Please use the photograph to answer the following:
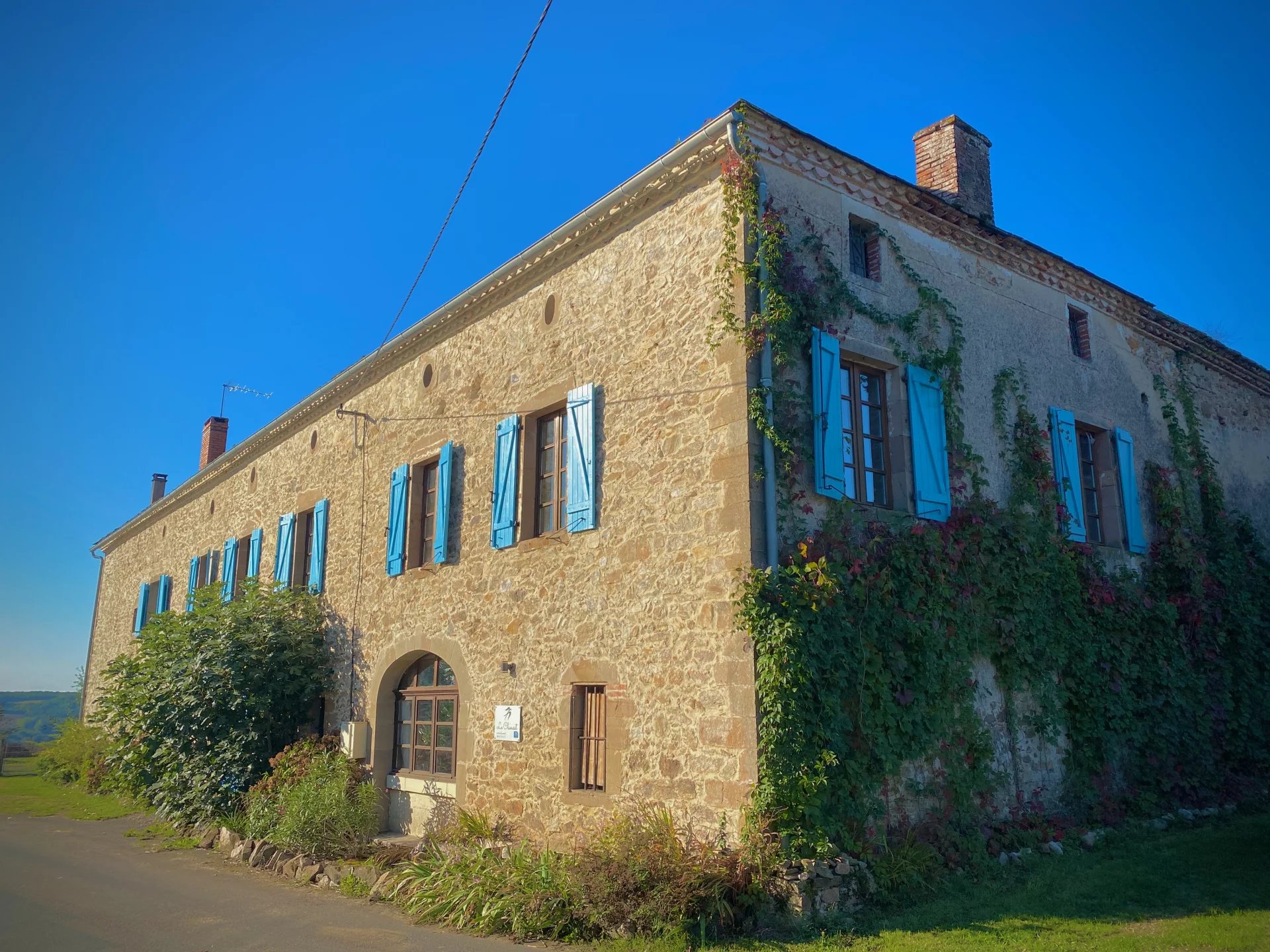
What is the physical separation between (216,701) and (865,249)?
993cm

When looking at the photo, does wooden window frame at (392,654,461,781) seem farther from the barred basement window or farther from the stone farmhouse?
the barred basement window

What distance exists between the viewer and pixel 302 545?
1468 cm

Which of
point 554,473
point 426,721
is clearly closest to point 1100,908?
point 554,473

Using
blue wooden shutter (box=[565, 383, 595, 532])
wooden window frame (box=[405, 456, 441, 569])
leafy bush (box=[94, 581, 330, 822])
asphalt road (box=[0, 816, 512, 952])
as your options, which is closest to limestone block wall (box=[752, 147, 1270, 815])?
blue wooden shutter (box=[565, 383, 595, 532])

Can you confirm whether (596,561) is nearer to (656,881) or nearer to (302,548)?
(656,881)

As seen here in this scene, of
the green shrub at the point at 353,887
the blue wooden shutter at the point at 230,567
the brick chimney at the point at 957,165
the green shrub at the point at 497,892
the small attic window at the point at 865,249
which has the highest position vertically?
the brick chimney at the point at 957,165

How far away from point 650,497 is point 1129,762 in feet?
19.1

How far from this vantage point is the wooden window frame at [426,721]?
34.1 ft

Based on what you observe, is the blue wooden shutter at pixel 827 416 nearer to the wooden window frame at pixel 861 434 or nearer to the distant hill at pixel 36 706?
the wooden window frame at pixel 861 434

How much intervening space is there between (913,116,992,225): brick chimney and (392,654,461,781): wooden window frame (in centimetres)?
778

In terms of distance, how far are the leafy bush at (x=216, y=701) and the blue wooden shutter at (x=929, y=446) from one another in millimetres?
8647

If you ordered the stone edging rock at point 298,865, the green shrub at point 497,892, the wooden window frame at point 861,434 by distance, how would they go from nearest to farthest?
1. the green shrub at point 497,892
2. the wooden window frame at point 861,434
3. the stone edging rock at point 298,865

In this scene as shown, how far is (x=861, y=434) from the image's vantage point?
8.21m

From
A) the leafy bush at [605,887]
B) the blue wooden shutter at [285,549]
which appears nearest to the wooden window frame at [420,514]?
the blue wooden shutter at [285,549]
